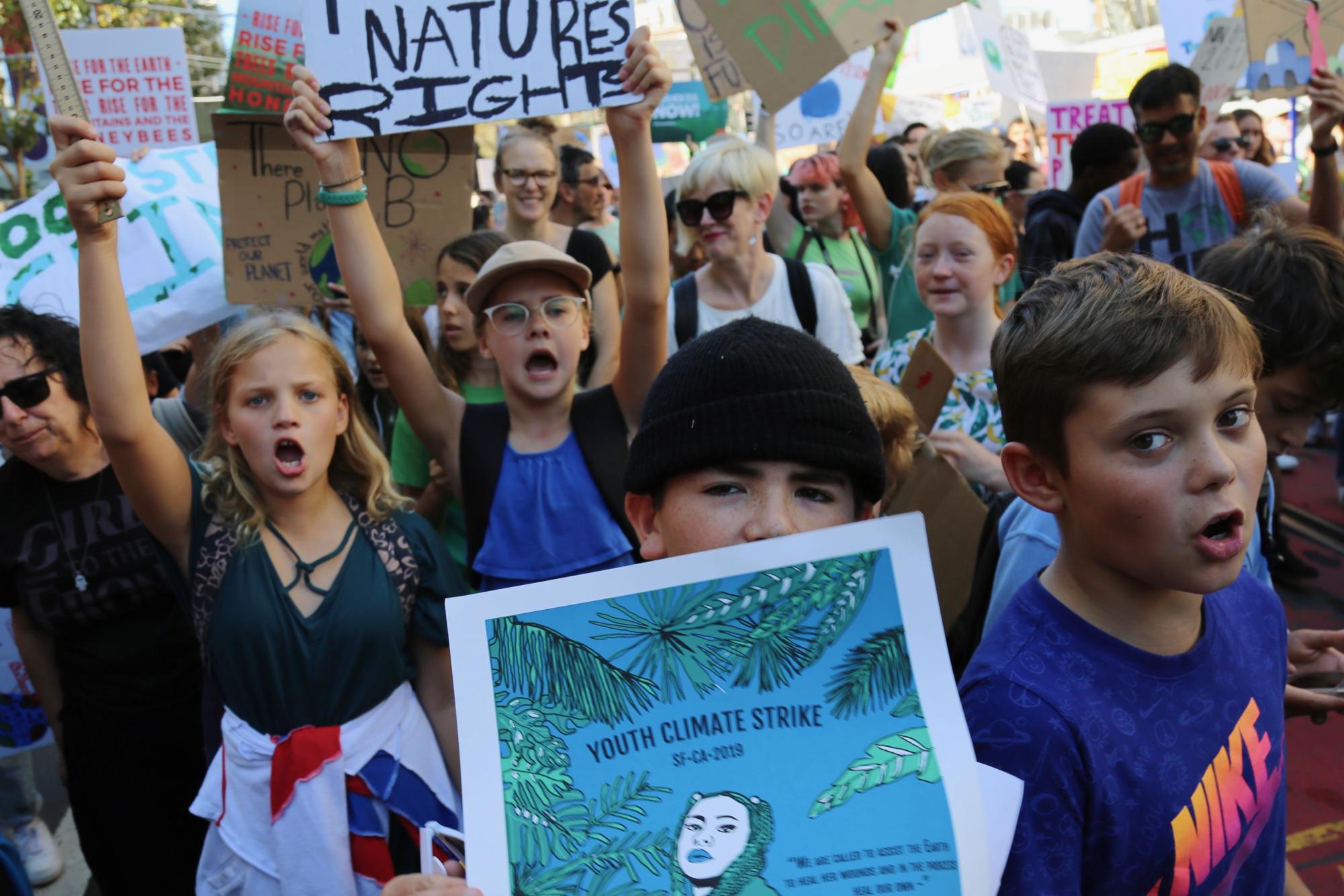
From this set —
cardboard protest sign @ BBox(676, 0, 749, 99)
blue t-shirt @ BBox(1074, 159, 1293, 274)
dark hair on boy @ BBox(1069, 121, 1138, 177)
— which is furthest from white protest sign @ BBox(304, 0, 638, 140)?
dark hair on boy @ BBox(1069, 121, 1138, 177)

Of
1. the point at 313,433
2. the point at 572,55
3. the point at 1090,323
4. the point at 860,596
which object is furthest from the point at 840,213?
the point at 860,596

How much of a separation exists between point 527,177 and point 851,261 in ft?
5.26

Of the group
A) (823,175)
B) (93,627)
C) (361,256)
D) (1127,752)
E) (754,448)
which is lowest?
(1127,752)

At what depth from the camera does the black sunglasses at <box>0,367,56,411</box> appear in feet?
8.91

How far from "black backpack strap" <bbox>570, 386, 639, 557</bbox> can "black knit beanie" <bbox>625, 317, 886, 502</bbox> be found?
1.18 metres

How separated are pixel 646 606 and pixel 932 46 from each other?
41684 millimetres

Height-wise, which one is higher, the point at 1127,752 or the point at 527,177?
the point at 527,177

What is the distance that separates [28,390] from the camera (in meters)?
2.74

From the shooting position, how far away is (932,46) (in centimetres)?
3888

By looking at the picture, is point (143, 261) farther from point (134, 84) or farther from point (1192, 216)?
point (1192, 216)


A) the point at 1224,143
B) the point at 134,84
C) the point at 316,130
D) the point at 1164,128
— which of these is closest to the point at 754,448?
the point at 316,130

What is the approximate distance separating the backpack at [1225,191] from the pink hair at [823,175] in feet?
4.05

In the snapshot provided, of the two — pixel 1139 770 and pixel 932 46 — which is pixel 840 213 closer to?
pixel 1139 770

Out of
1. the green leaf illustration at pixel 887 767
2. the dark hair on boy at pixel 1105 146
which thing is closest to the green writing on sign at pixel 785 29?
the dark hair on boy at pixel 1105 146
